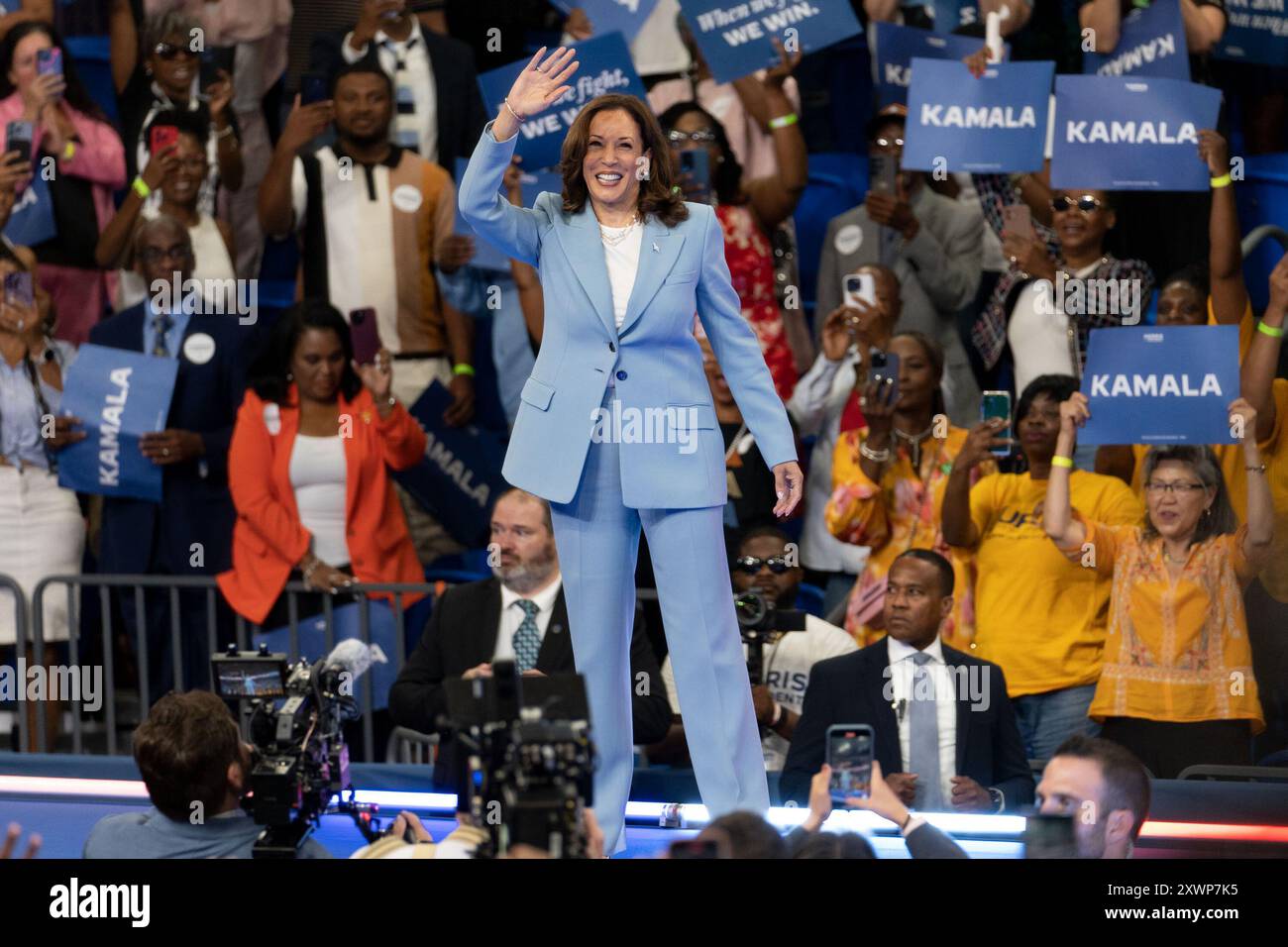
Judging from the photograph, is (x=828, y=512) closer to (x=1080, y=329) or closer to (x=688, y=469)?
(x=1080, y=329)

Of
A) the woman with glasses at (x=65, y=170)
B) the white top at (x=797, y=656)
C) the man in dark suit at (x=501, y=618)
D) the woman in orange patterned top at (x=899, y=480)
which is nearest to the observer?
the man in dark suit at (x=501, y=618)

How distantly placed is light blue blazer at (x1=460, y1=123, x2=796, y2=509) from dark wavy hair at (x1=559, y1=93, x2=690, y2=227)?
3 centimetres

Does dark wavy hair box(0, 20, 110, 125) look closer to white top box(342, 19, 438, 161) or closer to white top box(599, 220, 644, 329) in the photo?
white top box(342, 19, 438, 161)

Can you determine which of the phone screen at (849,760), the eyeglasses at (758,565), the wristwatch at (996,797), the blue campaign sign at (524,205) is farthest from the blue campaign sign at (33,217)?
the phone screen at (849,760)

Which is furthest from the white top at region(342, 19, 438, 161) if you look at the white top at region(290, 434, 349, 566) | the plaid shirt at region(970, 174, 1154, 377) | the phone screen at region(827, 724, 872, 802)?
the phone screen at region(827, 724, 872, 802)

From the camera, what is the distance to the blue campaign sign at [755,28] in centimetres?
724

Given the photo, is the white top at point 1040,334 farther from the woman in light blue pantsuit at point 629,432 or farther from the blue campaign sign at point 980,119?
the woman in light blue pantsuit at point 629,432

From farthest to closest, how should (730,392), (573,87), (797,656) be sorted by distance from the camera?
1. (573,87)
2. (730,392)
3. (797,656)

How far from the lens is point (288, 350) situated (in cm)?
719

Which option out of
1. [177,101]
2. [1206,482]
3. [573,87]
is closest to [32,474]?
[177,101]

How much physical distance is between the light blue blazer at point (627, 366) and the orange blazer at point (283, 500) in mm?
2515

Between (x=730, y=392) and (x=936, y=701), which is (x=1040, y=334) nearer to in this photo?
(x=730, y=392)

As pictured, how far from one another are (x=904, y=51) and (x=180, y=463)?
3.09m
